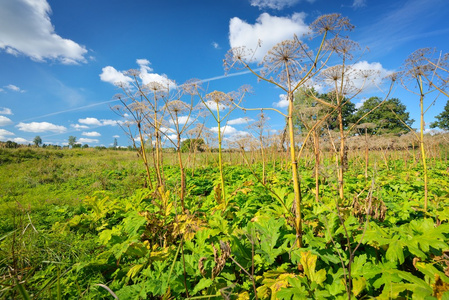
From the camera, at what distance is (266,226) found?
7.58 feet

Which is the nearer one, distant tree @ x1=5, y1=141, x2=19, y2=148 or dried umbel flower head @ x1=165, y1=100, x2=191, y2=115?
dried umbel flower head @ x1=165, y1=100, x2=191, y2=115

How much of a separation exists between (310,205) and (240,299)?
191 cm

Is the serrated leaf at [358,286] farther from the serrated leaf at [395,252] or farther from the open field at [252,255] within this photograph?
the serrated leaf at [395,252]

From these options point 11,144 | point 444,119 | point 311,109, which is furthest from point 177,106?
point 444,119

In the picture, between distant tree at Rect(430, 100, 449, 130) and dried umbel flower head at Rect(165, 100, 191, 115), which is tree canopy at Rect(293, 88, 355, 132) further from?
distant tree at Rect(430, 100, 449, 130)

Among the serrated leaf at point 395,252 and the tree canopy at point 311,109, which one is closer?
the serrated leaf at point 395,252

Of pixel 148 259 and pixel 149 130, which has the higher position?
pixel 149 130

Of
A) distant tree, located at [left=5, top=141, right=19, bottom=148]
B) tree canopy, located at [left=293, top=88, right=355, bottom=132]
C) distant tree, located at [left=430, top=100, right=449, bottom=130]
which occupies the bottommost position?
tree canopy, located at [left=293, top=88, right=355, bottom=132]

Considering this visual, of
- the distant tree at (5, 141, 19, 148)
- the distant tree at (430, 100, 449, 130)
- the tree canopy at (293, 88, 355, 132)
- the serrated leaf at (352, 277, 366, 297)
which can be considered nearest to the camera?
the serrated leaf at (352, 277, 366, 297)

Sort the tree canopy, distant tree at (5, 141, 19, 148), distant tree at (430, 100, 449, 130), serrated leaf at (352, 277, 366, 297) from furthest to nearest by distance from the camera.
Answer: distant tree at (430, 100, 449, 130)
distant tree at (5, 141, 19, 148)
the tree canopy
serrated leaf at (352, 277, 366, 297)

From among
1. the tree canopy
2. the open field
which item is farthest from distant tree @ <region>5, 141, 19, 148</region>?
the tree canopy

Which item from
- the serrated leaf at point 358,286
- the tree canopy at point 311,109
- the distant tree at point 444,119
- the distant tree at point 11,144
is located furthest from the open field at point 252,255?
the distant tree at point 444,119

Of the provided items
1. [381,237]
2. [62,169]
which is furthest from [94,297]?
[62,169]

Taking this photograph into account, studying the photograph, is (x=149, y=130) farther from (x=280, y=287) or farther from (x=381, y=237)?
(x=381, y=237)
